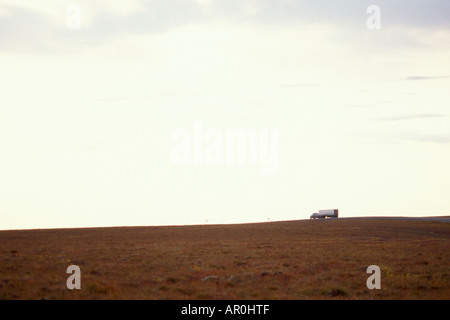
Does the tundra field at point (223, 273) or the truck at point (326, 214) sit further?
the truck at point (326, 214)

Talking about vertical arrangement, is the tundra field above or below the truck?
below

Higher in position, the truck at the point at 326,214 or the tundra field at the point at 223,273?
the truck at the point at 326,214

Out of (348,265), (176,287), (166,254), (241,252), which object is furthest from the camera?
(241,252)

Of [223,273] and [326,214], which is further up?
[326,214]

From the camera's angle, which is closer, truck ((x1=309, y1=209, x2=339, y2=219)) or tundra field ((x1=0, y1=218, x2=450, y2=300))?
tundra field ((x1=0, y1=218, x2=450, y2=300))

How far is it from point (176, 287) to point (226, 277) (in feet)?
11.7

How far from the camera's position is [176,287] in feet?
68.9

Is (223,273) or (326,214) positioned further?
(326,214)
